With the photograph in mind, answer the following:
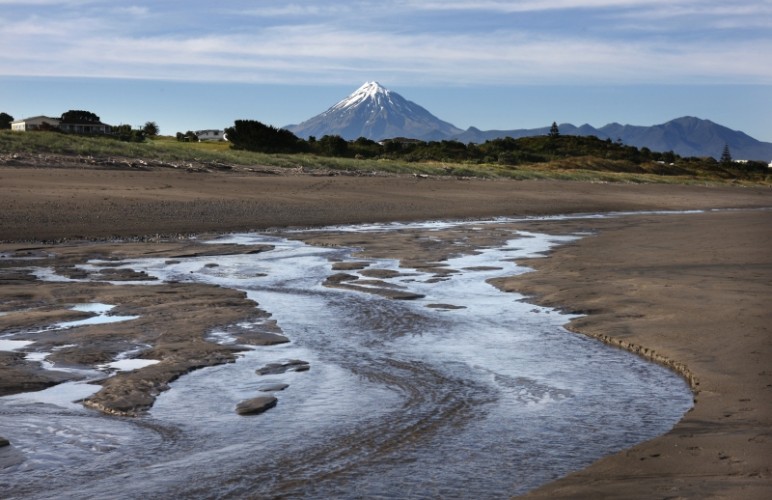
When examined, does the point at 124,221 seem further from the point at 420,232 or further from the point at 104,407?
the point at 104,407

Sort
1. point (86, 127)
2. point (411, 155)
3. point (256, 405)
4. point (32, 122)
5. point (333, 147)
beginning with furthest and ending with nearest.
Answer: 1. point (86, 127)
2. point (32, 122)
3. point (411, 155)
4. point (333, 147)
5. point (256, 405)

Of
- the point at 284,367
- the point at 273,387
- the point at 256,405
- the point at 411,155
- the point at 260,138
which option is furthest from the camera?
the point at 411,155

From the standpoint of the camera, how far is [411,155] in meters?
61.9

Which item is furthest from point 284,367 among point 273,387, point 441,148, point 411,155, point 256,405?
point 441,148

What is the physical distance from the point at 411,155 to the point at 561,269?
47.4 meters

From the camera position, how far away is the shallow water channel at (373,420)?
18.0 feet

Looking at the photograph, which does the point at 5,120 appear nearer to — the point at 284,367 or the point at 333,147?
the point at 333,147

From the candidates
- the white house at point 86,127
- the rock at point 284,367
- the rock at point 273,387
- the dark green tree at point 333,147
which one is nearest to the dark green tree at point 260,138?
the dark green tree at point 333,147

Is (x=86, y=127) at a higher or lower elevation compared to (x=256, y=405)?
higher

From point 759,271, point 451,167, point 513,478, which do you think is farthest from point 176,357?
point 451,167

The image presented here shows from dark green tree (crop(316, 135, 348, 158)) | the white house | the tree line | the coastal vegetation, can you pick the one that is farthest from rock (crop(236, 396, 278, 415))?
the white house

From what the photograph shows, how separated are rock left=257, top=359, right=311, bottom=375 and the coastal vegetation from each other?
23.3 m

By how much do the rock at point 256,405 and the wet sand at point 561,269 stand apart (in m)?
0.87

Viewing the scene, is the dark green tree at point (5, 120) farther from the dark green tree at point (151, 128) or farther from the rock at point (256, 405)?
the rock at point (256, 405)
